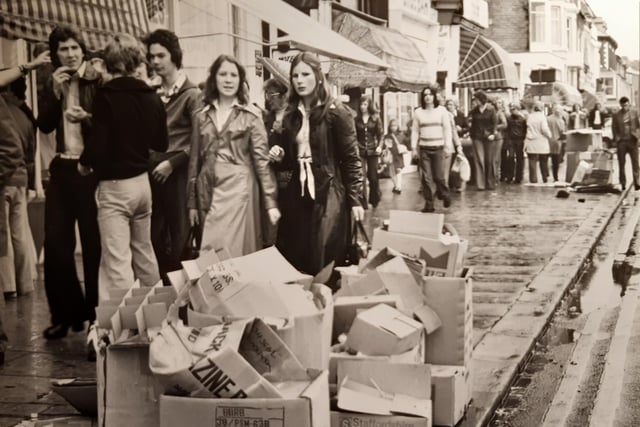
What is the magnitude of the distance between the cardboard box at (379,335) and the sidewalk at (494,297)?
769 millimetres

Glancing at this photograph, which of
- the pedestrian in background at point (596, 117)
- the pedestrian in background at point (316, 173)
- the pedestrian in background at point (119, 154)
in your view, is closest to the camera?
the pedestrian in background at point (119, 154)

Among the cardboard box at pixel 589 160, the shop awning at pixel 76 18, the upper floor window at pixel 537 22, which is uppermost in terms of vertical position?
the upper floor window at pixel 537 22

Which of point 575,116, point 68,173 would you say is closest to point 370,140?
point 68,173

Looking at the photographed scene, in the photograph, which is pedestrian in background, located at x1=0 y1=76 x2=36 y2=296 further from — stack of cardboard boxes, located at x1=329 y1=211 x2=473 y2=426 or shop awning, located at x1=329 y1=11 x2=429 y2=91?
shop awning, located at x1=329 y1=11 x2=429 y2=91

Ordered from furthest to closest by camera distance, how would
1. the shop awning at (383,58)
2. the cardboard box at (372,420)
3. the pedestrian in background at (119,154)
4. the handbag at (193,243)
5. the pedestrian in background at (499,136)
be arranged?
the pedestrian in background at (499,136) → the shop awning at (383,58) → the handbag at (193,243) → the pedestrian in background at (119,154) → the cardboard box at (372,420)

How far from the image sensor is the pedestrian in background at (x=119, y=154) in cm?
717

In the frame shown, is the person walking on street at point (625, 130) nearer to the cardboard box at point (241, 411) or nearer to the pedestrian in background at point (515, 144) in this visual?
the pedestrian in background at point (515, 144)

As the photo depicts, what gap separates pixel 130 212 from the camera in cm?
730

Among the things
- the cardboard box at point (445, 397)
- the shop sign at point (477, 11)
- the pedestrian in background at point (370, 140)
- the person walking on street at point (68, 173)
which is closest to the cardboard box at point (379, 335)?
the cardboard box at point (445, 397)

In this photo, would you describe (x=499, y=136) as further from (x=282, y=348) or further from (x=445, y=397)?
(x=282, y=348)

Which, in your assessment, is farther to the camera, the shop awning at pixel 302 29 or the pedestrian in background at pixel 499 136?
the pedestrian in background at pixel 499 136

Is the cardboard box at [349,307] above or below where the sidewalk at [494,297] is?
above

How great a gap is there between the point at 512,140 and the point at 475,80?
2.66 meters

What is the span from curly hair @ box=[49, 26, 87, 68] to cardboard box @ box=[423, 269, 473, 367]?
281 cm
